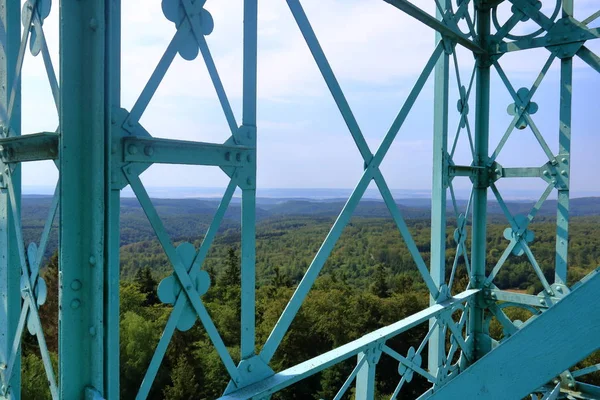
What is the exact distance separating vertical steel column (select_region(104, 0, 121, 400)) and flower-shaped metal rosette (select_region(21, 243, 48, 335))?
336 mm

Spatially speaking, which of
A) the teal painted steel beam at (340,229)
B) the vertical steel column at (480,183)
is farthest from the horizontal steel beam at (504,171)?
the teal painted steel beam at (340,229)

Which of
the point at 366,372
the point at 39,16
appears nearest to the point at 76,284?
the point at 39,16

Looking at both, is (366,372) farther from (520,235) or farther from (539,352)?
(520,235)

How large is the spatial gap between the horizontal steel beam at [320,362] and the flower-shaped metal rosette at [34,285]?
0.68 meters

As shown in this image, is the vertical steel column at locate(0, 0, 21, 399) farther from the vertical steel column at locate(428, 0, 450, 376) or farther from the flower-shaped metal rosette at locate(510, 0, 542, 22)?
the flower-shaped metal rosette at locate(510, 0, 542, 22)

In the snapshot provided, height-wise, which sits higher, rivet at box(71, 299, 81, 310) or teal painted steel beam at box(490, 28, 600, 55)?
teal painted steel beam at box(490, 28, 600, 55)

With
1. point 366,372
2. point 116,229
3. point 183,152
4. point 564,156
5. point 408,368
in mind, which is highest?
point 564,156

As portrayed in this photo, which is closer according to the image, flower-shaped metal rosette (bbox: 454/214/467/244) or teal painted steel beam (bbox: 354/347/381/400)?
teal painted steel beam (bbox: 354/347/381/400)

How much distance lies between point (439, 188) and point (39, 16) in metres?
2.50

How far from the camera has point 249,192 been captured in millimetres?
1679

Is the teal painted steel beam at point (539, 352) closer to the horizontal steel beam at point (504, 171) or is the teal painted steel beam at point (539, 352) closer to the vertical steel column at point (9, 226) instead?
the vertical steel column at point (9, 226)

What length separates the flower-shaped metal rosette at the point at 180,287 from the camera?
4.70ft

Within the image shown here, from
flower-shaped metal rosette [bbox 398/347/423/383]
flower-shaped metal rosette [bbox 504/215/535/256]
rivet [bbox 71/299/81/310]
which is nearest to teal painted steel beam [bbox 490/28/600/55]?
flower-shaped metal rosette [bbox 504/215/535/256]

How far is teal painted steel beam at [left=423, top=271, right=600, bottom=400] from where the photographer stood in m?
0.79
